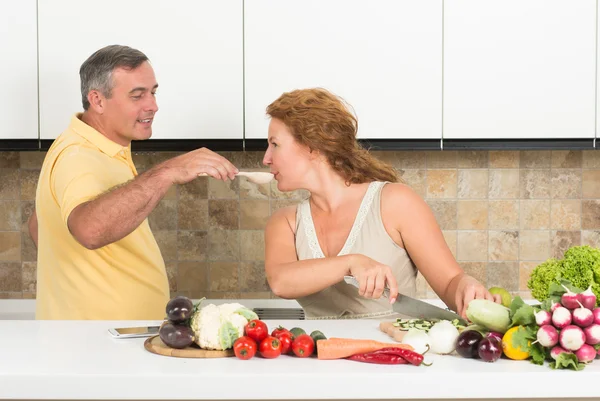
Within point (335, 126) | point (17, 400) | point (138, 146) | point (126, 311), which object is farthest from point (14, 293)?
point (17, 400)

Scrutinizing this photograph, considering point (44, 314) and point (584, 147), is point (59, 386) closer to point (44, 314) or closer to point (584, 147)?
point (44, 314)

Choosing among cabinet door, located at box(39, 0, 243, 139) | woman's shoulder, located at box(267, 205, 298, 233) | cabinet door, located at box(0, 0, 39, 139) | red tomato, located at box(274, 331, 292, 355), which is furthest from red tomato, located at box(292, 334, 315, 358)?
cabinet door, located at box(0, 0, 39, 139)

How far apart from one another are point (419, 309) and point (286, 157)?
28.1 inches

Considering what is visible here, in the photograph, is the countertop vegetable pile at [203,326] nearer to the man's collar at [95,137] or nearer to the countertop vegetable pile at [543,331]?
the countertop vegetable pile at [543,331]

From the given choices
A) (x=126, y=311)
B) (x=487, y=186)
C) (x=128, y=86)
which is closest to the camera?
(x=126, y=311)

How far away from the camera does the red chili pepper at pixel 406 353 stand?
1441mm

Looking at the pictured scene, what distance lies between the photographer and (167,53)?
2.84 metres

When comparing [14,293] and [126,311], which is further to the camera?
[14,293]

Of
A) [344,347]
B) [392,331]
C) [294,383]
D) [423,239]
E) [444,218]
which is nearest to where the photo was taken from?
[294,383]

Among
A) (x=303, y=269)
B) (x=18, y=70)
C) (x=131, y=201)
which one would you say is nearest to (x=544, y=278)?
(x=303, y=269)

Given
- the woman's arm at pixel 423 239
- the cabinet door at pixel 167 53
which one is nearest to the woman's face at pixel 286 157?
the woman's arm at pixel 423 239

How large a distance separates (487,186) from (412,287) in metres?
1.16

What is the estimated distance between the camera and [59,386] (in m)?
1.39

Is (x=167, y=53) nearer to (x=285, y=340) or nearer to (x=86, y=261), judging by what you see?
(x=86, y=261)
